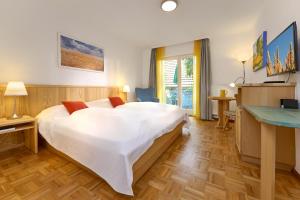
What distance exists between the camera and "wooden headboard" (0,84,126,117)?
7.15ft

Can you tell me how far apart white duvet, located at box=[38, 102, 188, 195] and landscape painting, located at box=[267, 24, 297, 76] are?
162cm

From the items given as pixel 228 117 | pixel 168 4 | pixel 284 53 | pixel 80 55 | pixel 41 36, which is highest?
pixel 168 4

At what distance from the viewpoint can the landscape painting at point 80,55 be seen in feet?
9.39

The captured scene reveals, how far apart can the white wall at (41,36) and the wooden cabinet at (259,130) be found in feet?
10.3

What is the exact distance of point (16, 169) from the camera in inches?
67.8

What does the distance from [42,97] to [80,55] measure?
1.20 meters

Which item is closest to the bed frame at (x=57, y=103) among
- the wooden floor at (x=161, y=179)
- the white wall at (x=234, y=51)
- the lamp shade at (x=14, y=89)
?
the wooden floor at (x=161, y=179)

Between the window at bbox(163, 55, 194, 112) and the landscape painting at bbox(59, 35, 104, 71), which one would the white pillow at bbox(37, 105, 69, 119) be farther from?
the window at bbox(163, 55, 194, 112)

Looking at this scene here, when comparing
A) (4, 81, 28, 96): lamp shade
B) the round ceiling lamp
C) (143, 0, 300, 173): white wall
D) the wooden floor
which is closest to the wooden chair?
(143, 0, 300, 173): white wall

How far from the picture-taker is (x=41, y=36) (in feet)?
8.28

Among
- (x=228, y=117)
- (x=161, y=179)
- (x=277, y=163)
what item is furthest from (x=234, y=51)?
(x=161, y=179)

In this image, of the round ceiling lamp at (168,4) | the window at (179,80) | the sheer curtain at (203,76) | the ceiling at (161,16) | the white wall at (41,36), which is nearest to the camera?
the white wall at (41,36)

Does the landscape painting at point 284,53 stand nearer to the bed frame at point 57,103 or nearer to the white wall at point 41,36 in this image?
the bed frame at point 57,103

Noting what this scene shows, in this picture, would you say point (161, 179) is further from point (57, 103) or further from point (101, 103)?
point (57, 103)
